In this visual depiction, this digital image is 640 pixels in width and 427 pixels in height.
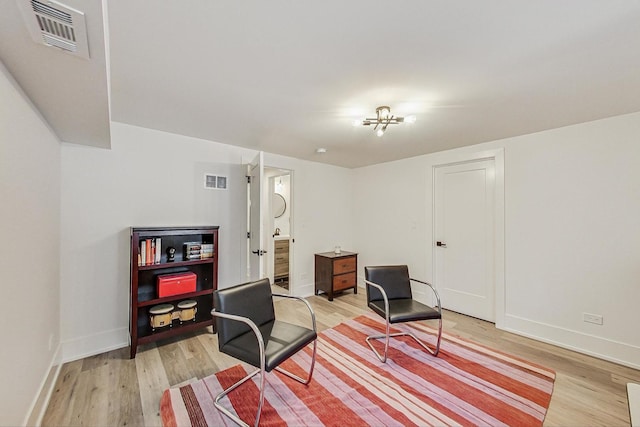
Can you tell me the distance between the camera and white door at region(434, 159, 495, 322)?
10.8 ft

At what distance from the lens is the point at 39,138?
1.79 m

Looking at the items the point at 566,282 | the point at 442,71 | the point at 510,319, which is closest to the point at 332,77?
the point at 442,71

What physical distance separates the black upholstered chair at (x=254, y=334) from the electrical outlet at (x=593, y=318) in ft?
9.09

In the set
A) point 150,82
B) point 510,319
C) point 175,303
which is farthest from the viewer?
point 510,319

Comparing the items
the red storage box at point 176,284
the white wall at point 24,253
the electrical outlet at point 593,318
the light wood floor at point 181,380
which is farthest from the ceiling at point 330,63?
the light wood floor at point 181,380

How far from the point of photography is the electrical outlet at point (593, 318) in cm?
249

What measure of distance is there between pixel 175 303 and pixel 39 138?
6.23 feet

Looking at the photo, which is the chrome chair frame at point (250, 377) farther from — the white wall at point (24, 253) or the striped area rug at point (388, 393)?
the white wall at point (24, 253)

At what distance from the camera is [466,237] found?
11.5 ft

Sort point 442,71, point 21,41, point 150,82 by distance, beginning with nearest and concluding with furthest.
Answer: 1. point 21,41
2. point 442,71
3. point 150,82

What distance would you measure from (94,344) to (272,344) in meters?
2.02

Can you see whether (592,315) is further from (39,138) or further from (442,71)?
(39,138)

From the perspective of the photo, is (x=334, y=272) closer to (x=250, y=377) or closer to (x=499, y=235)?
(x=250, y=377)

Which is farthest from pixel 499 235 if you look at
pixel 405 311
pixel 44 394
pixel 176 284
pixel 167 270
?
pixel 44 394
